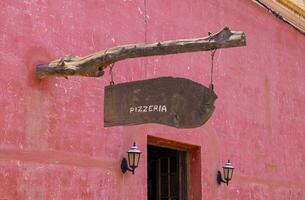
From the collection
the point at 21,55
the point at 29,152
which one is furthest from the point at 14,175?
the point at 21,55

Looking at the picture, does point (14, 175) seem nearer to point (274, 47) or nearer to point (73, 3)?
point (73, 3)

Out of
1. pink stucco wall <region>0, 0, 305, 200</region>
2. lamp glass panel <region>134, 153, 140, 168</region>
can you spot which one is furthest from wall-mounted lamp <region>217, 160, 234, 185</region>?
lamp glass panel <region>134, 153, 140, 168</region>

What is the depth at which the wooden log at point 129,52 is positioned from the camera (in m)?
5.18

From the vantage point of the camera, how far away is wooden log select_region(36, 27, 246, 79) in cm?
518

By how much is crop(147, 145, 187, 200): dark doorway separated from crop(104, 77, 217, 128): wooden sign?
338 cm

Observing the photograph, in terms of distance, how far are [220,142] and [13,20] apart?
4.07 m

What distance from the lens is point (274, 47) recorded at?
11312mm

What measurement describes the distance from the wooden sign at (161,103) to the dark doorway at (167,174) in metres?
3.38

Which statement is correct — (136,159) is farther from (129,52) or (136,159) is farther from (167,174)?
(129,52)

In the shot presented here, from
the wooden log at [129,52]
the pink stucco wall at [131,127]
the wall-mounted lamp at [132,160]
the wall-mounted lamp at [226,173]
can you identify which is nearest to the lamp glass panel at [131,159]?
the wall-mounted lamp at [132,160]

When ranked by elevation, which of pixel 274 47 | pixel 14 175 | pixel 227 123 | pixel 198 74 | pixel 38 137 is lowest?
pixel 14 175

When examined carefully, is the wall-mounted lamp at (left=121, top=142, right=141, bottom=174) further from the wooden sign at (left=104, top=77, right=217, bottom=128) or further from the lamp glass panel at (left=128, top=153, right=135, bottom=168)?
the wooden sign at (left=104, top=77, right=217, bottom=128)

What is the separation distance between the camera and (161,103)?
18.1ft

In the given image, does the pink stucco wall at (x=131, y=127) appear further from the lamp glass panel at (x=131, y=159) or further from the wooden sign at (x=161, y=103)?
the wooden sign at (x=161, y=103)
